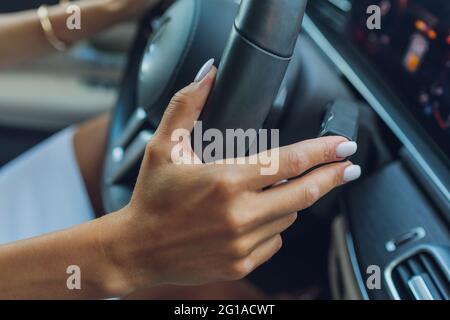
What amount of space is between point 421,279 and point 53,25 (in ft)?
2.24

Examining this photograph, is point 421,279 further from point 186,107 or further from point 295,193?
point 186,107

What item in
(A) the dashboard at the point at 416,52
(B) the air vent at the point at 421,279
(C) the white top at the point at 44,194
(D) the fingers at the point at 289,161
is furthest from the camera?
(C) the white top at the point at 44,194

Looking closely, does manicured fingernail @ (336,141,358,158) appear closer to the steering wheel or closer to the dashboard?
the steering wheel

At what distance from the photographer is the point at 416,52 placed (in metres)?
0.79

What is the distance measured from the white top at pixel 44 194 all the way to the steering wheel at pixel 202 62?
95mm

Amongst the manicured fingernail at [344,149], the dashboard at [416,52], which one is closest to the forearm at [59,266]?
the manicured fingernail at [344,149]

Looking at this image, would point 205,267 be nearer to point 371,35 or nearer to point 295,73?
point 295,73

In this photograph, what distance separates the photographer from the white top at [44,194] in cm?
91

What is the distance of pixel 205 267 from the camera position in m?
0.54

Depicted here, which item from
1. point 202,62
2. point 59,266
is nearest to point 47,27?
point 202,62

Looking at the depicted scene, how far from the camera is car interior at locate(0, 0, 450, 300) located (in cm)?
56

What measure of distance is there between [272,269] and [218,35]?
0.33 m

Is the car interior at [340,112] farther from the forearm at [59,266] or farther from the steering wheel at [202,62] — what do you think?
the forearm at [59,266]

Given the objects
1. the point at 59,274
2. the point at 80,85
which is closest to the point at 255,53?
the point at 59,274
